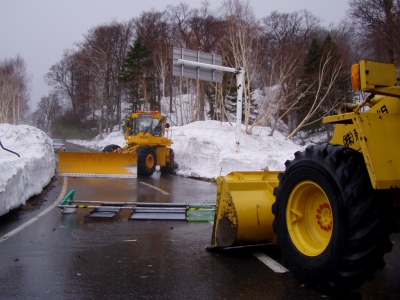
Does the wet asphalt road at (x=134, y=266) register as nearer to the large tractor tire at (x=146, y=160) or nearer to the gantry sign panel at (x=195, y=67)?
the large tractor tire at (x=146, y=160)

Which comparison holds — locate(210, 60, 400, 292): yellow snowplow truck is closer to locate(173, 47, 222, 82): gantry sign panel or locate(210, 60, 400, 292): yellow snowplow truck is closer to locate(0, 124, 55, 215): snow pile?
locate(0, 124, 55, 215): snow pile

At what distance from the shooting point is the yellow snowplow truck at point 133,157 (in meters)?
17.0

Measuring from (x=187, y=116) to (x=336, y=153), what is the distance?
3951 centimetres

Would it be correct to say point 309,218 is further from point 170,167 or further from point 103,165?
point 170,167

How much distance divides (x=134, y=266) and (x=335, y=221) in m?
2.73

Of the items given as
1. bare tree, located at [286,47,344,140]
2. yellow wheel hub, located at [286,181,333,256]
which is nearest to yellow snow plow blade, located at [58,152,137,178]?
yellow wheel hub, located at [286,181,333,256]

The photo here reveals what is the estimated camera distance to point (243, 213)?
5586 millimetres

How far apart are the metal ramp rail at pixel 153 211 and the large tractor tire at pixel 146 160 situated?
8.83 meters

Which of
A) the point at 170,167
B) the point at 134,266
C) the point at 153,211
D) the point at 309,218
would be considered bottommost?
the point at 134,266

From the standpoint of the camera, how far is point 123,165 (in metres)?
17.1

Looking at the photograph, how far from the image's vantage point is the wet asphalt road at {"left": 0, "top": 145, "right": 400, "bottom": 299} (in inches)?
174

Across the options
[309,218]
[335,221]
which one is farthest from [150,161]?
[335,221]

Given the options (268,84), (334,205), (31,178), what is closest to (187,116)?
(268,84)

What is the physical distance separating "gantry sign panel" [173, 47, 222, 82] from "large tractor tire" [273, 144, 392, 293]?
53.5 feet
